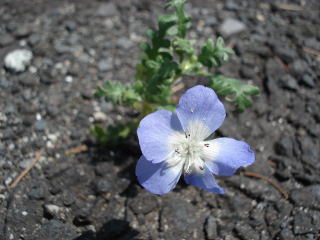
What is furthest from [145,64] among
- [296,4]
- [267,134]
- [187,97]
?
[296,4]

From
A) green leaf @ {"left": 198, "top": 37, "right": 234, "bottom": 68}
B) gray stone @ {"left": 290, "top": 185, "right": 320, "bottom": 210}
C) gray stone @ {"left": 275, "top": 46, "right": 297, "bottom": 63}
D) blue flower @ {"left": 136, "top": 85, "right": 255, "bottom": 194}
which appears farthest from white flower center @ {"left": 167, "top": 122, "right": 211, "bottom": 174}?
gray stone @ {"left": 275, "top": 46, "right": 297, "bottom": 63}

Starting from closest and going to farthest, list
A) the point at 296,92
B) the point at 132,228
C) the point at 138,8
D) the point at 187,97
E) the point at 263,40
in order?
the point at 187,97 → the point at 132,228 → the point at 296,92 → the point at 263,40 → the point at 138,8

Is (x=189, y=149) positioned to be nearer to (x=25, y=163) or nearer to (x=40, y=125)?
(x=25, y=163)

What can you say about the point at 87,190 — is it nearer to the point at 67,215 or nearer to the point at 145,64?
the point at 67,215

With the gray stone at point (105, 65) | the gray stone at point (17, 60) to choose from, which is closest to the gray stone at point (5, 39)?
the gray stone at point (17, 60)

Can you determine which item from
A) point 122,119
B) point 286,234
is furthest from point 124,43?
point 286,234

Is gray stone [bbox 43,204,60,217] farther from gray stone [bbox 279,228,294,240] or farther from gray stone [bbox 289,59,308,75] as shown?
gray stone [bbox 289,59,308,75]
